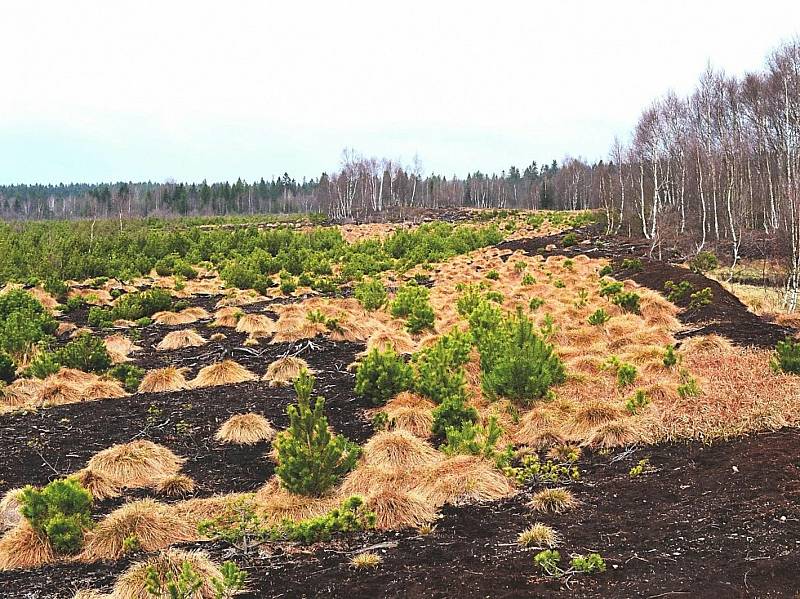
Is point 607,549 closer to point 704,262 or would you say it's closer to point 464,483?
point 464,483

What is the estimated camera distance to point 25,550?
17.8 ft

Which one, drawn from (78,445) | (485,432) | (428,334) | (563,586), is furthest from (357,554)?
(428,334)

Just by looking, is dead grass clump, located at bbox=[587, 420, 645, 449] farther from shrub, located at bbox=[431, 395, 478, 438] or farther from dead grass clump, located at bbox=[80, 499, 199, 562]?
dead grass clump, located at bbox=[80, 499, 199, 562]

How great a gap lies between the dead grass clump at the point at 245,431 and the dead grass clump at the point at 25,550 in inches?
113

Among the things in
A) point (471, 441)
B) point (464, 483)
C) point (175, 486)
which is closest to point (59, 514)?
point (175, 486)

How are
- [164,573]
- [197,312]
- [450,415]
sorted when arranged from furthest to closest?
[197,312]
[450,415]
[164,573]

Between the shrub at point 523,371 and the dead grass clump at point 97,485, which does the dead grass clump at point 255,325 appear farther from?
the dead grass clump at point 97,485

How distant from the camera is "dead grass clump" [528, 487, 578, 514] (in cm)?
588

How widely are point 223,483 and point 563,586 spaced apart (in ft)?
13.1

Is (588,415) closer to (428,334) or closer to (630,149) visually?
(428,334)

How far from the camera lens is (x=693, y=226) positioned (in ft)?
117

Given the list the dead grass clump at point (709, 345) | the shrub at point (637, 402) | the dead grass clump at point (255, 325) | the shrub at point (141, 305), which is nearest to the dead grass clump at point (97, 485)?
the shrub at point (637, 402)

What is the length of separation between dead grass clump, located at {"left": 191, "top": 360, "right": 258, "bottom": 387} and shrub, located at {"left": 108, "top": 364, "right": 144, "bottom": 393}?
0.88 metres

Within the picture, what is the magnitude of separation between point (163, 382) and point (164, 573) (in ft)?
20.4
